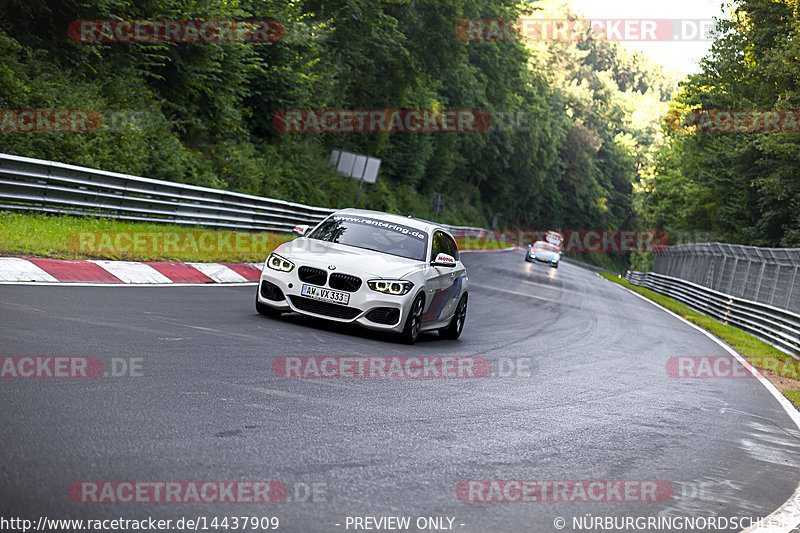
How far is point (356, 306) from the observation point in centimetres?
1018

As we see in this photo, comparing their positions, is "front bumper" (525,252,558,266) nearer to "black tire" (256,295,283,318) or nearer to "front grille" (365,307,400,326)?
"black tire" (256,295,283,318)

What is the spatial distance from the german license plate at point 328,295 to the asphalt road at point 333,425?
1.35ft

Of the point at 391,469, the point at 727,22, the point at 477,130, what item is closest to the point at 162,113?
the point at 391,469

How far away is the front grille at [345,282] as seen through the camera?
33.4ft

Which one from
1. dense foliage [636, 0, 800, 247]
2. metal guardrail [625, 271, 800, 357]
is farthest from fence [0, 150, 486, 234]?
dense foliage [636, 0, 800, 247]

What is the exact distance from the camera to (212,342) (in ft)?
27.3

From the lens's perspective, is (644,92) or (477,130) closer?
(477,130)

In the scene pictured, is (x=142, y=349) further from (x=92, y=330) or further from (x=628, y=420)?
(x=628, y=420)

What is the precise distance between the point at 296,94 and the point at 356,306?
A: 25.3 meters

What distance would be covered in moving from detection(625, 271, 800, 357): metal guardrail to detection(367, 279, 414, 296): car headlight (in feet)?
36.0

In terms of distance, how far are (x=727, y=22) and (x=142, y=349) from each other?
3934 centimetres

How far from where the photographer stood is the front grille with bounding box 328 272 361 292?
10.2 meters

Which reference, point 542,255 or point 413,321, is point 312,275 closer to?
point 413,321

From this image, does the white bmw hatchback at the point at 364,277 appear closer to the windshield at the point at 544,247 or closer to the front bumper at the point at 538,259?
the front bumper at the point at 538,259
